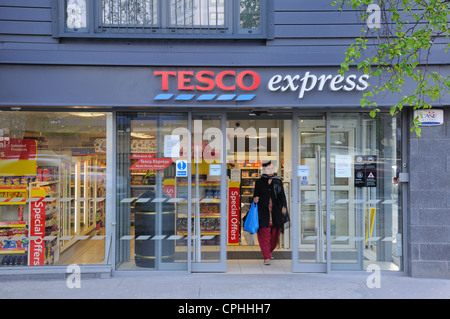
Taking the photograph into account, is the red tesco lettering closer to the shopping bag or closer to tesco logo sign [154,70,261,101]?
tesco logo sign [154,70,261,101]

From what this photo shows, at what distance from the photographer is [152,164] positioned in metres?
7.47

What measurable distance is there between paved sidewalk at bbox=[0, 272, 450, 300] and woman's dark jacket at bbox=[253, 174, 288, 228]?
46.4 inches

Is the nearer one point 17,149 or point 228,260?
point 17,149

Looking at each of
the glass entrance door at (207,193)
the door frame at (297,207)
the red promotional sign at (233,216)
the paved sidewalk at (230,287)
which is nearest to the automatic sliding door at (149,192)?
the glass entrance door at (207,193)

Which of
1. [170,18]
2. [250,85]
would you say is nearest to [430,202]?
[250,85]

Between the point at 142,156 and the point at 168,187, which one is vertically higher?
the point at 142,156

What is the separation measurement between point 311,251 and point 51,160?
4.76 meters

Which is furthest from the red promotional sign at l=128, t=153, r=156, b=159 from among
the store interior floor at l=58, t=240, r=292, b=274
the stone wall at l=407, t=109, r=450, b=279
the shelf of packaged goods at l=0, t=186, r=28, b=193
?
the stone wall at l=407, t=109, r=450, b=279

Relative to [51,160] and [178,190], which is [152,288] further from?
[51,160]

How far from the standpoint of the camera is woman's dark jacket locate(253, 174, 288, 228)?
8.31m

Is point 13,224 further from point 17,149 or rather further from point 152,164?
point 152,164

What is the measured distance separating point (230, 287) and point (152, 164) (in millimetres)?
2425

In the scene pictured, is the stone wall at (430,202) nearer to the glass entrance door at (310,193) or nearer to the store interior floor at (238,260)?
the store interior floor at (238,260)

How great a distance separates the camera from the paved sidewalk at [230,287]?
249 inches
